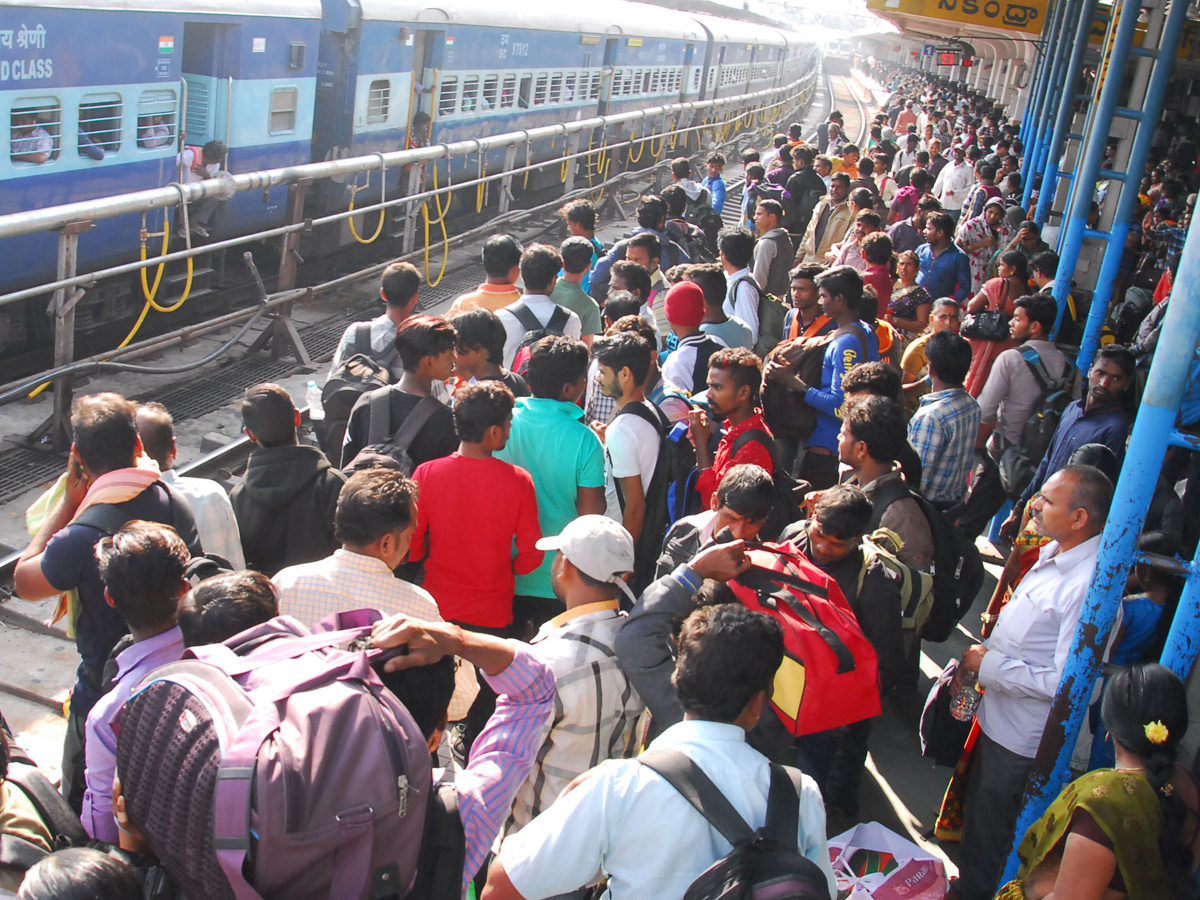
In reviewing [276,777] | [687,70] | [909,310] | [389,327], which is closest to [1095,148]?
[909,310]

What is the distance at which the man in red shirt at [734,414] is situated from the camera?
3.96m

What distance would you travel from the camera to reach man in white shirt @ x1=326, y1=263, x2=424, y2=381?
4719 millimetres

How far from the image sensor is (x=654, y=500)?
4.13 m

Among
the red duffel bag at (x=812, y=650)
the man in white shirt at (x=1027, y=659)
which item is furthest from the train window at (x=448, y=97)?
the red duffel bag at (x=812, y=650)

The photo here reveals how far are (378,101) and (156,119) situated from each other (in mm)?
3363

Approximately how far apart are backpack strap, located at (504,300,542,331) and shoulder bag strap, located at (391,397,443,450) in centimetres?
125

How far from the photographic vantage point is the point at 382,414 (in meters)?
3.96

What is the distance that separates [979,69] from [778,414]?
42545mm

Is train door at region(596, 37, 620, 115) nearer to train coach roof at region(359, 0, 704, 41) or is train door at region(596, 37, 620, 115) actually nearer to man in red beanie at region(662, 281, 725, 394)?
train coach roof at region(359, 0, 704, 41)

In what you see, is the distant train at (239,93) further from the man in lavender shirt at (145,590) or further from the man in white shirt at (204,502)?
the man in lavender shirt at (145,590)

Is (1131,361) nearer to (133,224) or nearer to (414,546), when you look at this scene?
(414,546)

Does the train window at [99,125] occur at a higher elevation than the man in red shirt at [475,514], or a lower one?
higher

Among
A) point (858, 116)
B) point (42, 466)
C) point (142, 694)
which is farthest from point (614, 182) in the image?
point (858, 116)

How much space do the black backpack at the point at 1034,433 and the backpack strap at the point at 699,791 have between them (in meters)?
3.74
